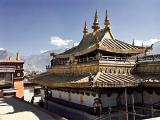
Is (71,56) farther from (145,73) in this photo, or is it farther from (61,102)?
Result: (145,73)

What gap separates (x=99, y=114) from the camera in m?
15.6

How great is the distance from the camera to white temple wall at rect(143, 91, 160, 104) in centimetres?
1577

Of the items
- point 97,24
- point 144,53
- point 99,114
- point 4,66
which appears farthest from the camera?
point 4,66

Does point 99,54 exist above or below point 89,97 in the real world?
above

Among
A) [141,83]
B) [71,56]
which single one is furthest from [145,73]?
[71,56]

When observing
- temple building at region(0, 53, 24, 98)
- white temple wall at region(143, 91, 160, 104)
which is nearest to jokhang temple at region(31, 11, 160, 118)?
white temple wall at region(143, 91, 160, 104)

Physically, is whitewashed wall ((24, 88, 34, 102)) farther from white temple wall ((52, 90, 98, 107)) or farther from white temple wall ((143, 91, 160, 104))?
white temple wall ((143, 91, 160, 104))

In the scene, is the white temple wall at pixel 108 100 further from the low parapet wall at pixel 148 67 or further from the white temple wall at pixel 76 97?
the low parapet wall at pixel 148 67

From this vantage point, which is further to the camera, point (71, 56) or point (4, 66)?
point (4, 66)

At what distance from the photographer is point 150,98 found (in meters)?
16.1

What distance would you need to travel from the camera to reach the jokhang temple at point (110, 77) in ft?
50.8

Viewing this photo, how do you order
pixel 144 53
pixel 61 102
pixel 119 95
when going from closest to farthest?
pixel 119 95 → pixel 144 53 → pixel 61 102

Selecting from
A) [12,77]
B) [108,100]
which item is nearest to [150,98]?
[108,100]

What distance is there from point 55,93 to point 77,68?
492 cm
